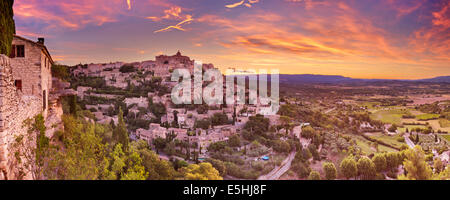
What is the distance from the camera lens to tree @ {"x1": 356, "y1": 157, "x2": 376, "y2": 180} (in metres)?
3.78

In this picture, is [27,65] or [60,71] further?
[60,71]

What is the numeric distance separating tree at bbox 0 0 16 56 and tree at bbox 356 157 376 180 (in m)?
6.45

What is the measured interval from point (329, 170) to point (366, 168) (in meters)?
0.61

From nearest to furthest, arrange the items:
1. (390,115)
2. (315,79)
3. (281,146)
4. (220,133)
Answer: (390,115) < (281,146) < (315,79) < (220,133)

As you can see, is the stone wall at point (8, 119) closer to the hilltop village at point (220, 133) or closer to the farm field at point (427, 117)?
the hilltop village at point (220, 133)

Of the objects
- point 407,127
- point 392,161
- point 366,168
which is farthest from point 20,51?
point 407,127

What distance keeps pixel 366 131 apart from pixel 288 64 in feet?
7.42

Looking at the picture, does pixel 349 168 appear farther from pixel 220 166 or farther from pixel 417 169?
pixel 220 166

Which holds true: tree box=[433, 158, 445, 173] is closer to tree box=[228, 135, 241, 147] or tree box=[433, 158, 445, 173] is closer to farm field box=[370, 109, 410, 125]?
farm field box=[370, 109, 410, 125]

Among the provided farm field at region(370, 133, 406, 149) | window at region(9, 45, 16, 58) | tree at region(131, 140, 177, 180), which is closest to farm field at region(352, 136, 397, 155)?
farm field at region(370, 133, 406, 149)

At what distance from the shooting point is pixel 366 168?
386cm

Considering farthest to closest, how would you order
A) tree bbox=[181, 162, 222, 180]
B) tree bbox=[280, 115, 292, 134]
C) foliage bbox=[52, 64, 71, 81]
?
foliage bbox=[52, 64, 71, 81], tree bbox=[280, 115, 292, 134], tree bbox=[181, 162, 222, 180]

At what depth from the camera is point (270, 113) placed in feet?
18.5
